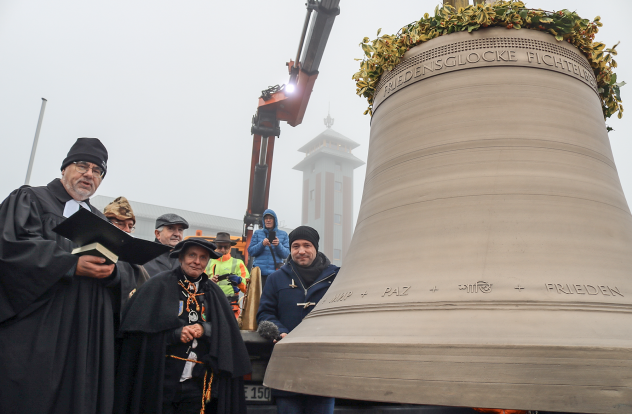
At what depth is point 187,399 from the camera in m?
2.67

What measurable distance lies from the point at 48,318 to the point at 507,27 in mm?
2389

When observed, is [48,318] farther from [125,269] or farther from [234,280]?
[234,280]

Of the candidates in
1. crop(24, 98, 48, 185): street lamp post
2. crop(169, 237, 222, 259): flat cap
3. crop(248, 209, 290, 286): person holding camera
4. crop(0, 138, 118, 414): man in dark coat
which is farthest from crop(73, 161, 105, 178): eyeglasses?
crop(24, 98, 48, 185): street lamp post

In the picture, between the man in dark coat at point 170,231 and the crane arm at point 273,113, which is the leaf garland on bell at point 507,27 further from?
the crane arm at point 273,113

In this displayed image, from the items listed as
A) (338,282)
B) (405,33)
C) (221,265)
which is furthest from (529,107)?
(221,265)

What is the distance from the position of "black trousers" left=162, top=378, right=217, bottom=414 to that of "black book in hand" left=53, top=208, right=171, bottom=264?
2.96 ft

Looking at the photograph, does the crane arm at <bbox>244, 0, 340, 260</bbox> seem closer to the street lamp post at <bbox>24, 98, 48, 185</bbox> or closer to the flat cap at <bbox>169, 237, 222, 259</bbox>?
the street lamp post at <bbox>24, 98, 48, 185</bbox>

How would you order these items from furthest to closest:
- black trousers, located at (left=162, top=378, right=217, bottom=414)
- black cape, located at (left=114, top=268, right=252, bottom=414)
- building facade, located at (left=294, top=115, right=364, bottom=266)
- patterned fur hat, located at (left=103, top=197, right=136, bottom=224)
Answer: building facade, located at (left=294, top=115, right=364, bottom=266)
patterned fur hat, located at (left=103, top=197, right=136, bottom=224)
black trousers, located at (left=162, top=378, right=217, bottom=414)
black cape, located at (left=114, top=268, right=252, bottom=414)

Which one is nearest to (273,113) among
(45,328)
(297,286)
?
(297,286)

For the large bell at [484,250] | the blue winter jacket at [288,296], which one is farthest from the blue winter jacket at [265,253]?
the large bell at [484,250]

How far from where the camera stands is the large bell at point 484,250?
3.25 feet

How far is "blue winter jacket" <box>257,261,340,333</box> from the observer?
317cm

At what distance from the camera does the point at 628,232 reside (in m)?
1.47

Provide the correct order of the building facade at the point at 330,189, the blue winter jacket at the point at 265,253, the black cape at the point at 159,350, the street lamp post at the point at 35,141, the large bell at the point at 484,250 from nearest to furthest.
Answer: the large bell at the point at 484,250, the black cape at the point at 159,350, the blue winter jacket at the point at 265,253, the street lamp post at the point at 35,141, the building facade at the point at 330,189
